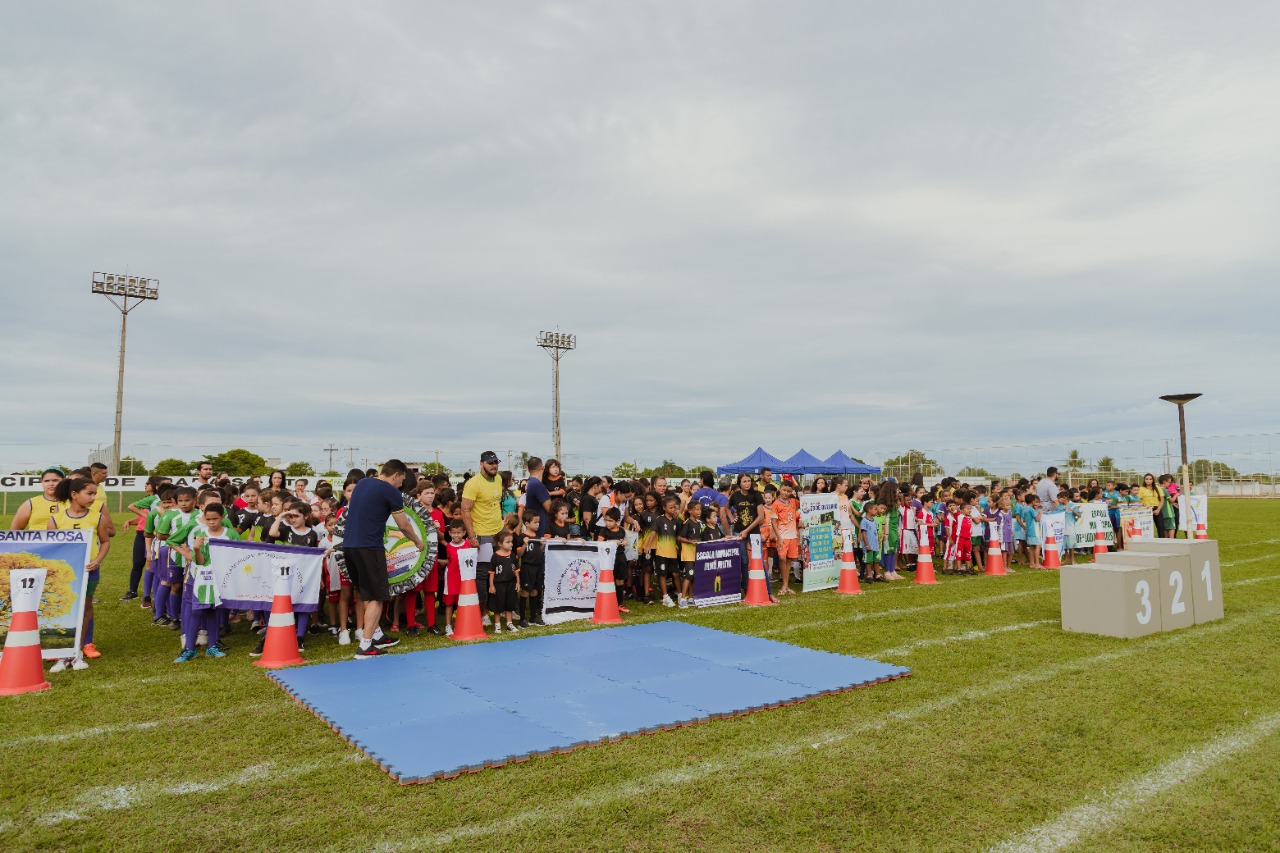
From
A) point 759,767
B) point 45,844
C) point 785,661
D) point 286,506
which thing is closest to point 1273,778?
point 759,767

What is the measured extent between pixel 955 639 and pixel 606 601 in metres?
3.89

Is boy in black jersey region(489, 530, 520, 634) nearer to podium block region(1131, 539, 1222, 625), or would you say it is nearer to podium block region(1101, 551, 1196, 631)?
podium block region(1101, 551, 1196, 631)

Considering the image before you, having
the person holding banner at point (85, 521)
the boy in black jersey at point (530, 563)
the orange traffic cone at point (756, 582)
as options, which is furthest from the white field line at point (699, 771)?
the person holding banner at point (85, 521)

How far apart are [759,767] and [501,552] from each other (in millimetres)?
→ 4836

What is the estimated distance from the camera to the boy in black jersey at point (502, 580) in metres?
8.67

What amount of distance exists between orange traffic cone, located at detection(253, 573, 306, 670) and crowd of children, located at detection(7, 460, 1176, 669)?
655 millimetres

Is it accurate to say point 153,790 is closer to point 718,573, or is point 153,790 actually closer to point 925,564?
point 718,573

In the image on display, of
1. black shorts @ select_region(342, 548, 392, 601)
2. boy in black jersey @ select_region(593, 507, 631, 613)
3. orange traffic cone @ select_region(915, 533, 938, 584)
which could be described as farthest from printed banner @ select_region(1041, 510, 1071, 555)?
black shorts @ select_region(342, 548, 392, 601)

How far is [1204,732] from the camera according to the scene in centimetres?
499

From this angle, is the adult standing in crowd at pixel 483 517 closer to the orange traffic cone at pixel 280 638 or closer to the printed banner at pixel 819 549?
the orange traffic cone at pixel 280 638

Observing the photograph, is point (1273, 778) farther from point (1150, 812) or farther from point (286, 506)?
point (286, 506)

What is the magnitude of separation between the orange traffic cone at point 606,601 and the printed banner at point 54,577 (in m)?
5.14

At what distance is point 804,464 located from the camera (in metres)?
32.2

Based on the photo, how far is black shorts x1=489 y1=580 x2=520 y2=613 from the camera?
870cm
